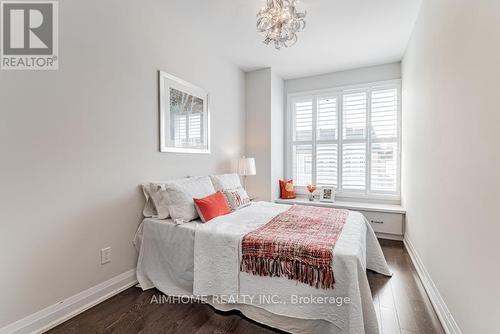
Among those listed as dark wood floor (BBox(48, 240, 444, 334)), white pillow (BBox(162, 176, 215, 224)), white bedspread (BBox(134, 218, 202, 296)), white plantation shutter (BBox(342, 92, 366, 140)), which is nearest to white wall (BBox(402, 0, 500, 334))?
dark wood floor (BBox(48, 240, 444, 334))

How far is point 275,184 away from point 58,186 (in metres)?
3.07

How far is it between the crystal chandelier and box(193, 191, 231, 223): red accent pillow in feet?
5.37

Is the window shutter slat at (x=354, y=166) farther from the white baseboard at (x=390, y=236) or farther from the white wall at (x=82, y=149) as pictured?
the white wall at (x=82, y=149)

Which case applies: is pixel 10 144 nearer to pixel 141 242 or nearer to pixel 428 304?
pixel 141 242

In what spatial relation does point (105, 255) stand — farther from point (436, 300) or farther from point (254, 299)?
point (436, 300)

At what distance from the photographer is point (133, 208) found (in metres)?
2.21

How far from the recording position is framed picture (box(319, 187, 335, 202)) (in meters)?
4.00

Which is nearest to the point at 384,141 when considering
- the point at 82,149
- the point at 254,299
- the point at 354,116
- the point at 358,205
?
the point at 354,116

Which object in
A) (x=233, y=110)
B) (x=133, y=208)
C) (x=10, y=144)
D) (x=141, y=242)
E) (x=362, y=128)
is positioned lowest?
(x=141, y=242)

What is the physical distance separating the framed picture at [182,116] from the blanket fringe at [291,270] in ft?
4.94

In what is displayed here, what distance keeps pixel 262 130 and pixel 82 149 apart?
104 inches

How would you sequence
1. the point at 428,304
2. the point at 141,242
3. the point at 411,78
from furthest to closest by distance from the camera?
the point at 411,78
the point at 141,242
the point at 428,304

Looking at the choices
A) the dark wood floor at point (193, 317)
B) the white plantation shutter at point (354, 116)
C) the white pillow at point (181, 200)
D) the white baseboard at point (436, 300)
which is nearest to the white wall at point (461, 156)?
the white baseboard at point (436, 300)

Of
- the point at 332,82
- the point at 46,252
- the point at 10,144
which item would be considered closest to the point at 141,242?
the point at 46,252
